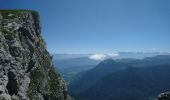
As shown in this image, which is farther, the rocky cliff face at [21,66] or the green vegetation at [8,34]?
the green vegetation at [8,34]

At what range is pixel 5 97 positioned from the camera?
31984mm

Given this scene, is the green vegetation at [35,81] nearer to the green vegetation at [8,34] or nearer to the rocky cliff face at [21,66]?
the rocky cliff face at [21,66]

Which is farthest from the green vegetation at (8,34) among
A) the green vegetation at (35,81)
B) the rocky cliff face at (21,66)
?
the green vegetation at (35,81)

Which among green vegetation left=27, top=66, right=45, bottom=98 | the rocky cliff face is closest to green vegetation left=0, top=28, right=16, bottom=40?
the rocky cliff face

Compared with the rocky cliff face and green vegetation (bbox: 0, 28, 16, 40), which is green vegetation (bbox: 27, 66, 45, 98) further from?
green vegetation (bbox: 0, 28, 16, 40)

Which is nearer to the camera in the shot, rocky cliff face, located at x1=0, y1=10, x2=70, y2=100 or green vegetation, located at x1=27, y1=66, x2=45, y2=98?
rocky cliff face, located at x1=0, y1=10, x2=70, y2=100

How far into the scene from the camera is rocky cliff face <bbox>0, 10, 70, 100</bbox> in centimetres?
3794

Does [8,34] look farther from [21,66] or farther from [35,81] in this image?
[35,81]

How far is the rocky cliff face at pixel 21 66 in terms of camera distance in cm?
3794

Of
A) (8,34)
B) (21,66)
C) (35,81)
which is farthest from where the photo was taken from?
(35,81)

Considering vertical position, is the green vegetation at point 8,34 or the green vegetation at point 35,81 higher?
the green vegetation at point 8,34

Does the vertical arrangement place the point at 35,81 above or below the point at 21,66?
below

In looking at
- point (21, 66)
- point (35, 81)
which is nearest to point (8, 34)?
point (21, 66)

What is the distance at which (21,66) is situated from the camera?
44.0m
